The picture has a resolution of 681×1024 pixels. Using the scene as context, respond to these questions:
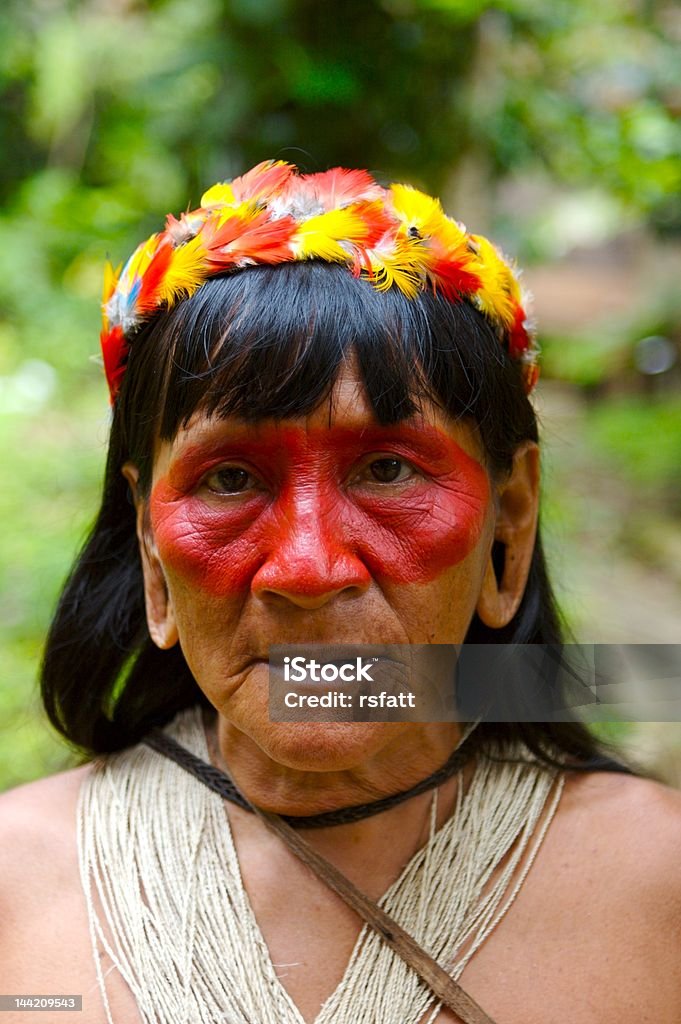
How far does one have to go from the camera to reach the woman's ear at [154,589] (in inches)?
62.3

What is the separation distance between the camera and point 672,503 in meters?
5.96

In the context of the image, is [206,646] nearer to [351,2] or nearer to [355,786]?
[355,786]

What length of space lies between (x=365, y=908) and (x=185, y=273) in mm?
980

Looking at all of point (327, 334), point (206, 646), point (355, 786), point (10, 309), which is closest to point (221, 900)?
point (355, 786)

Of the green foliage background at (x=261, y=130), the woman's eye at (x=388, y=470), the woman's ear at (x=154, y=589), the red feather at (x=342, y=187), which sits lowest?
the woman's ear at (x=154, y=589)

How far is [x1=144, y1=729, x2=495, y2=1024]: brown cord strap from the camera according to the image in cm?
140

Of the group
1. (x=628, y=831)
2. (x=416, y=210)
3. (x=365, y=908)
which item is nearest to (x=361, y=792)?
(x=365, y=908)

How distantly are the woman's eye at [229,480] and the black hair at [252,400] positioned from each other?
0.29 feet

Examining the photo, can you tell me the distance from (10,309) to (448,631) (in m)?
5.73

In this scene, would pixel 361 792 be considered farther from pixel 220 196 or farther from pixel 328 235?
pixel 220 196

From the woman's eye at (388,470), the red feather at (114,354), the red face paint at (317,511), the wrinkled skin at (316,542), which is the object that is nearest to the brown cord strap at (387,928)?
the wrinkled skin at (316,542)

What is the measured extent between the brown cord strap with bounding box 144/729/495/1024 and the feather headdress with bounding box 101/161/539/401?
2.36 feet

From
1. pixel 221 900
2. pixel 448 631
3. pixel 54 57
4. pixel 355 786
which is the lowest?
pixel 221 900

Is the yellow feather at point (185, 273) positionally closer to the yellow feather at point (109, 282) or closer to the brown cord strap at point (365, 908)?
the yellow feather at point (109, 282)
